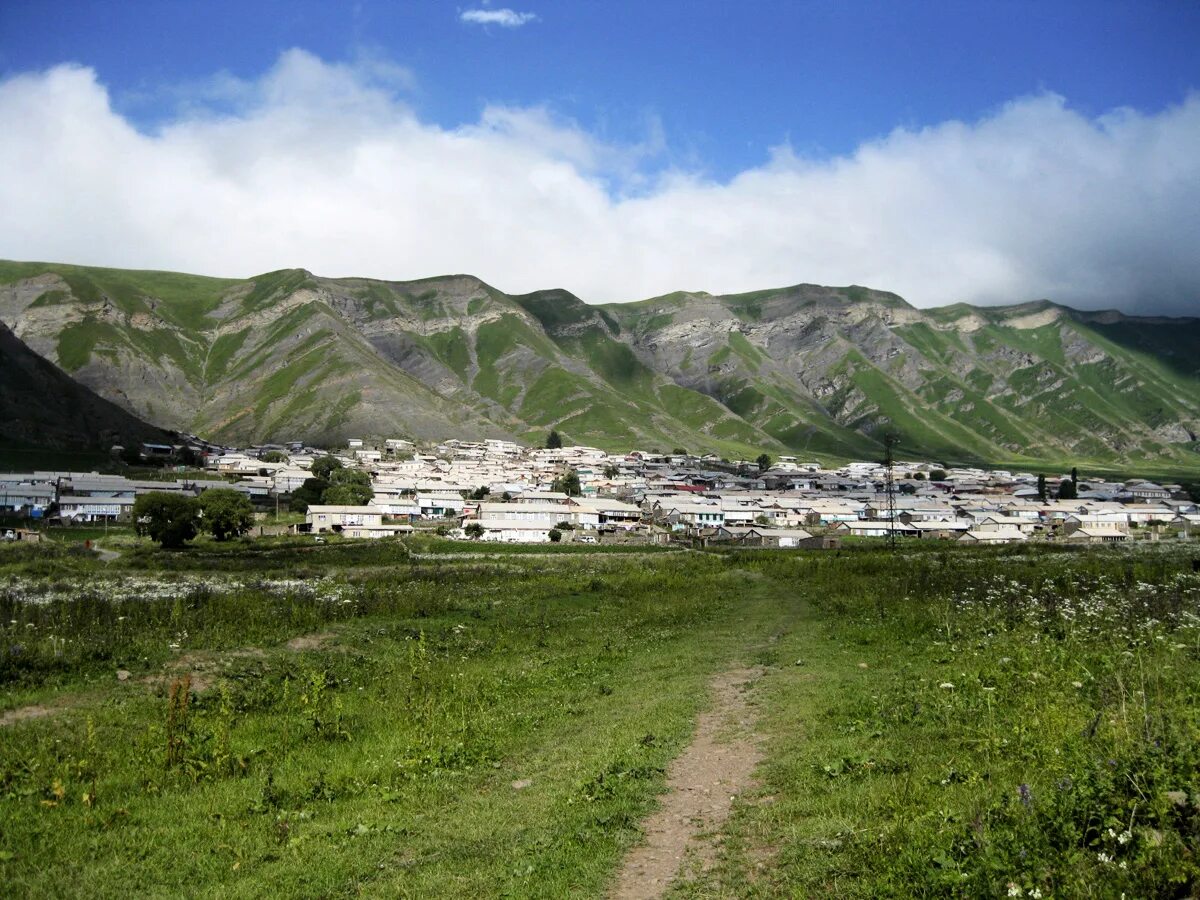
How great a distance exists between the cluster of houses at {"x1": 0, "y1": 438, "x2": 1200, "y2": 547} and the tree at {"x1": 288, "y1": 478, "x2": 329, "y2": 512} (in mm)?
3124

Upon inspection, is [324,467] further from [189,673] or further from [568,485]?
[189,673]

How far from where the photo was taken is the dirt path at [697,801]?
8.29 m

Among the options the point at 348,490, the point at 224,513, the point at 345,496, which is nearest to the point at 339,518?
the point at 345,496

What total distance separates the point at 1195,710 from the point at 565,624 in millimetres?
22615

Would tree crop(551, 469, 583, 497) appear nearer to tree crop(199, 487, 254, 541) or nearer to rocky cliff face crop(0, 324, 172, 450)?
tree crop(199, 487, 254, 541)

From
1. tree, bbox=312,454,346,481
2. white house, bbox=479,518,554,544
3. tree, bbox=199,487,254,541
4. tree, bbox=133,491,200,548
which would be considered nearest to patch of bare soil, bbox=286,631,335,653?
tree, bbox=133,491,200,548

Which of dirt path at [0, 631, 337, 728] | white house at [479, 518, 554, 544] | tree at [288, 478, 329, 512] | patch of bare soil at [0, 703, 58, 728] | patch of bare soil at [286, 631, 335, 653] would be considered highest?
patch of bare soil at [0, 703, 58, 728]

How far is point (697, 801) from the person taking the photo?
10.4 m

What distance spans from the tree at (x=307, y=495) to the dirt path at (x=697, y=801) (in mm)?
97111

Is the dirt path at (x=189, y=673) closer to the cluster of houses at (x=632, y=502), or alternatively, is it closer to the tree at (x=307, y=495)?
the cluster of houses at (x=632, y=502)

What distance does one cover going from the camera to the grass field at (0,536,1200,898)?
7477 mm

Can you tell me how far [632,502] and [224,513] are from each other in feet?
207

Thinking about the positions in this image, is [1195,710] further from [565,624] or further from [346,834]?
[565,624]

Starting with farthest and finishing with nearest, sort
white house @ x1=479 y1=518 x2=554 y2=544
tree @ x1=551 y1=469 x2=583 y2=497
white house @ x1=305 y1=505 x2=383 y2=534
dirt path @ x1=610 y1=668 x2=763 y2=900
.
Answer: tree @ x1=551 y1=469 x2=583 y2=497, white house @ x1=305 y1=505 x2=383 y2=534, white house @ x1=479 y1=518 x2=554 y2=544, dirt path @ x1=610 y1=668 x2=763 y2=900
